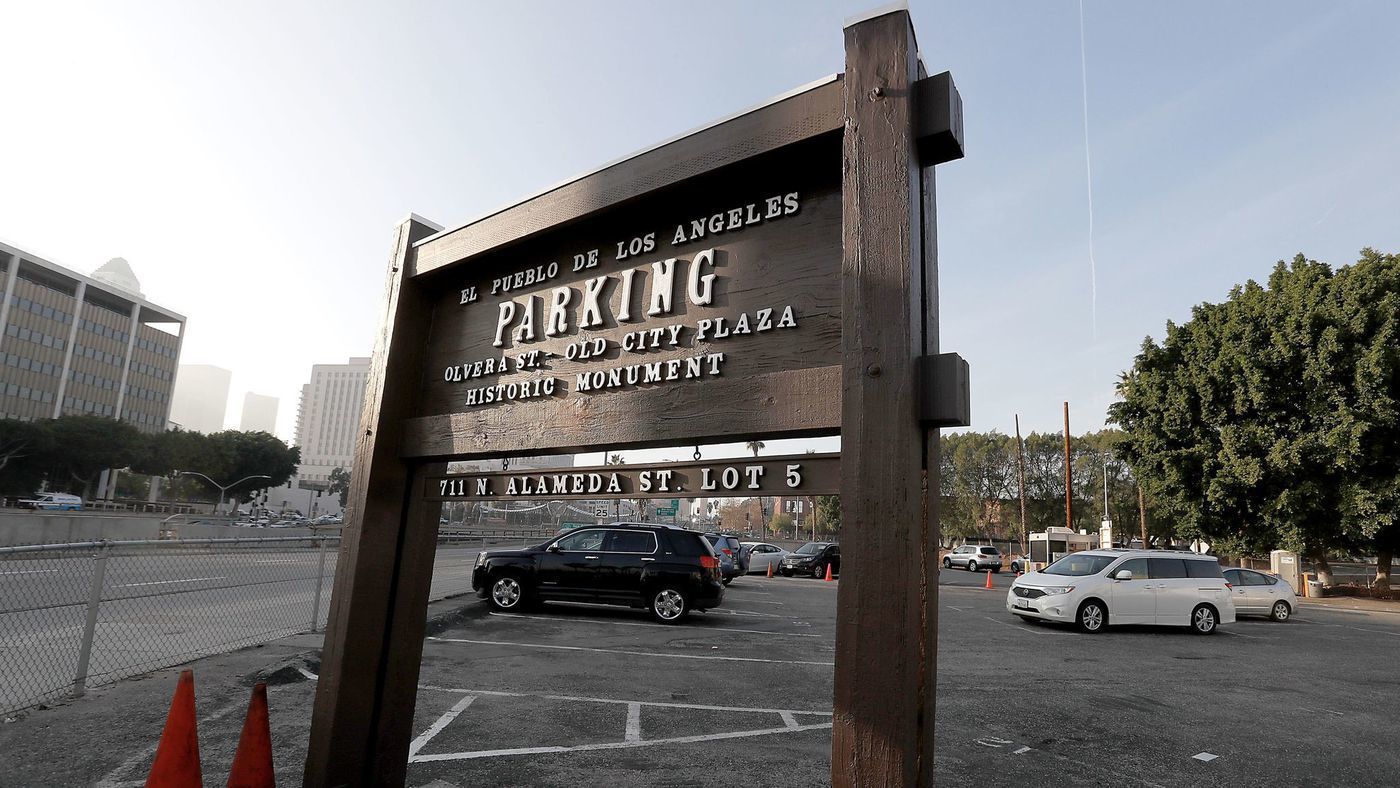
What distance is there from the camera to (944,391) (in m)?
2.31

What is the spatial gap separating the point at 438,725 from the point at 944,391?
496 cm

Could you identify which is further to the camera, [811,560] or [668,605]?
[811,560]

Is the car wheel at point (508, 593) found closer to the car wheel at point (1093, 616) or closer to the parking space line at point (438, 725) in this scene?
the parking space line at point (438, 725)

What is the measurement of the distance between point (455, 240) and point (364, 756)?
2.71 metres

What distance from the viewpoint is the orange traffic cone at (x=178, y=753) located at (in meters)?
3.01

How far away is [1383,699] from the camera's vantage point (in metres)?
8.30

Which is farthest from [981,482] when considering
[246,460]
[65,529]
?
[246,460]

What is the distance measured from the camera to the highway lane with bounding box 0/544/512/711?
7094mm

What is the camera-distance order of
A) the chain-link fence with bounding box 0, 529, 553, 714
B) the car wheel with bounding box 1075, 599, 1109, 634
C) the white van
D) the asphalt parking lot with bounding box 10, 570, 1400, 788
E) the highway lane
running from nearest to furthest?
1. the asphalt parking lot with bounding box 10, 570, 1400, 788
2. the chain-link fence with bounding box 0, 529, 553, 714
3. the highway lane
4. the car wheel with bounding box 1075, 599, 1109, 634
5. the white van

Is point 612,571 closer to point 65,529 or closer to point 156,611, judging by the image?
point 156,611

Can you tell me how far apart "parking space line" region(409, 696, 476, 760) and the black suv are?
20.6 ft

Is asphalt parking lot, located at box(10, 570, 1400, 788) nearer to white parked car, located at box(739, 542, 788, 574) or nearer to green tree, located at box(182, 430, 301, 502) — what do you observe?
white parked car, located at box(739, 542, 788, 574)

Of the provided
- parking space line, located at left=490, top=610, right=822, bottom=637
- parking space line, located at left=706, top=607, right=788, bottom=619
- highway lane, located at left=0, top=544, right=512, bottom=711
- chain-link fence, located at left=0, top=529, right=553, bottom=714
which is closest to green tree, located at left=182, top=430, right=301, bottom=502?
highway lane, located at left=0, top=544, right=512, bottom=711

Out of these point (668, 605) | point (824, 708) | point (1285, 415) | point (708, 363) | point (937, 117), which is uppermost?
point (1285, 415)
